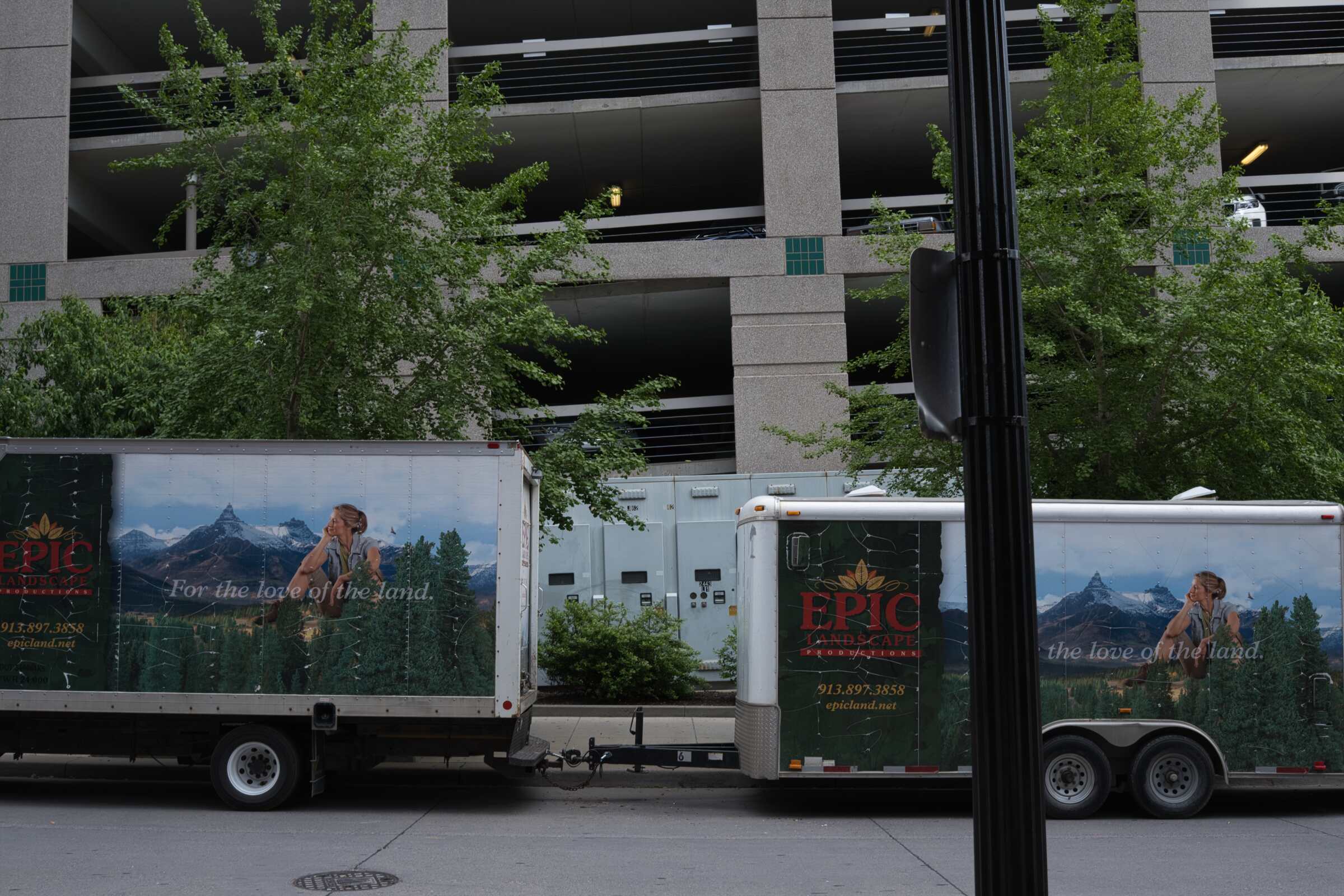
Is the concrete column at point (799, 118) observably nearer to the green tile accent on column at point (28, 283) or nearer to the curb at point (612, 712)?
the curb at point (612, 712)

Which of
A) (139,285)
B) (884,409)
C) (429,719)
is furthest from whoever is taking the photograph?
(139,285)

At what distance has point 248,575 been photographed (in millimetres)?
10883

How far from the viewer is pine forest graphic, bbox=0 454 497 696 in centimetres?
1080

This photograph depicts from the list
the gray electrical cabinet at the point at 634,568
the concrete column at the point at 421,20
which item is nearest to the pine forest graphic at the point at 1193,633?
the gray electrical cabinet at the point at 634,568

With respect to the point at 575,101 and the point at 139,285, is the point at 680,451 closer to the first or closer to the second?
the point at 575,101

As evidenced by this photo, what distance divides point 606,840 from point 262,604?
4095 mm

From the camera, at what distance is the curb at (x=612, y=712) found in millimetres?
16125

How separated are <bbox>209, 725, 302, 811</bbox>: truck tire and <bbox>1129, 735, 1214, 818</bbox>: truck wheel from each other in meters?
8.31

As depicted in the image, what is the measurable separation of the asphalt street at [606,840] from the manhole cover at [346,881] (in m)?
0.13

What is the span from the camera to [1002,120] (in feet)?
10.9

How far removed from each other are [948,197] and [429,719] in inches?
430

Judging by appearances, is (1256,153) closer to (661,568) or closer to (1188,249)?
(1188,249)

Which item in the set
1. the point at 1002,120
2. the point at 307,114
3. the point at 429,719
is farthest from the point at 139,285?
the point at 1002,120

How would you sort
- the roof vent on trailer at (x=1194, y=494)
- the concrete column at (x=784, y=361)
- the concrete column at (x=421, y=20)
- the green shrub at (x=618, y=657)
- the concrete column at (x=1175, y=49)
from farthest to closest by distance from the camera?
1. the concrete column at (x=421, y=20)
2. the concrete column at (x=1175, y=49)
3. the concrete column at (x=784, y=361)
4. the green shrub at (x=618, y=657)
5. the roof vent on trailer at (x=1194, y=494)
